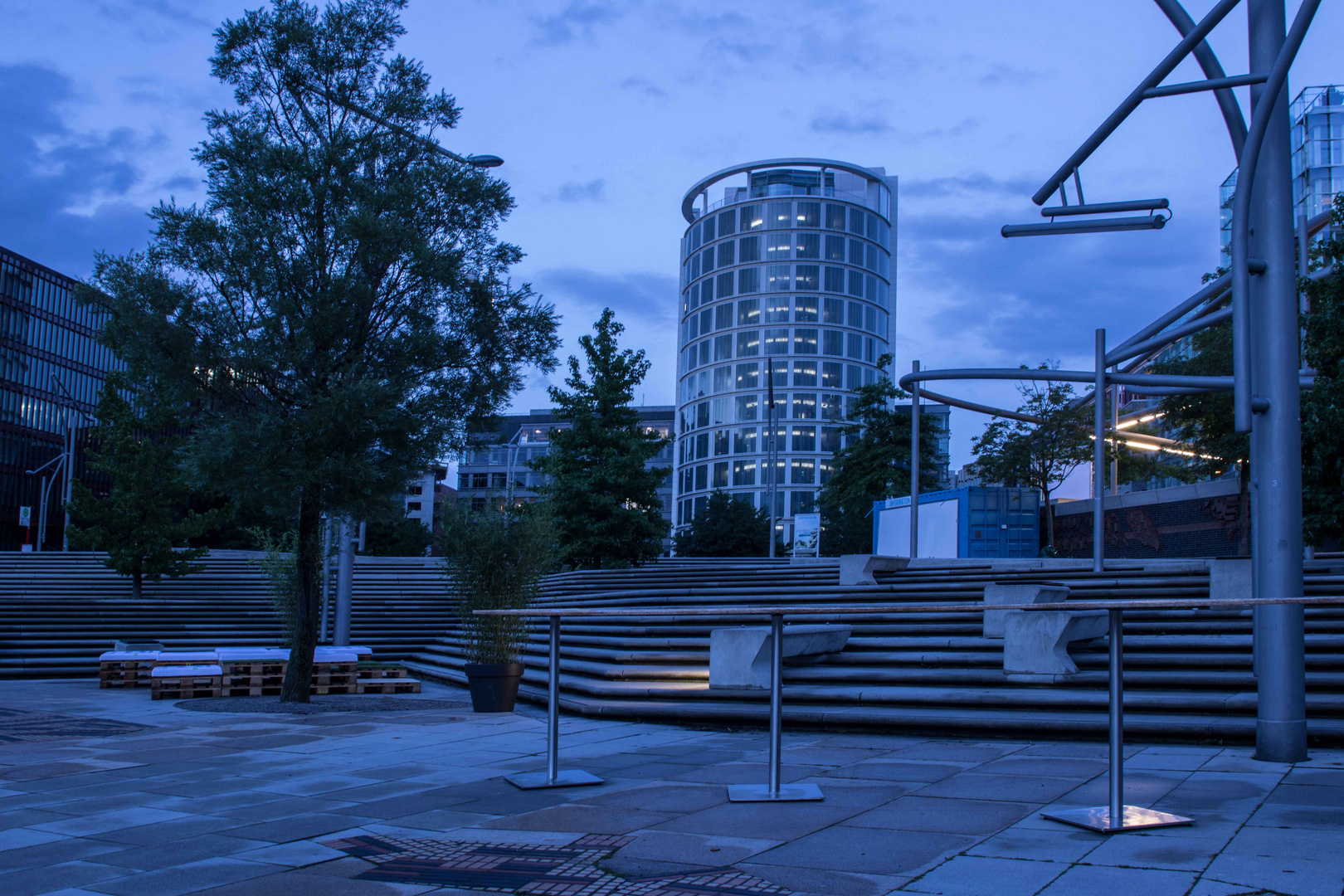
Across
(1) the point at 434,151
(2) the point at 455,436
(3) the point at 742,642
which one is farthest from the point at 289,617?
(3) the point at 742,642

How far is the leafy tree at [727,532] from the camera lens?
52312 mm

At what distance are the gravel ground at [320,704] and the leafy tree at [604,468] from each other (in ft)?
50.1

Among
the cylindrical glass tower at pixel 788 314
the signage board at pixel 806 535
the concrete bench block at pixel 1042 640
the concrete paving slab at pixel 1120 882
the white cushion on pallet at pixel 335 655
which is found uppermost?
the cylindrical glass tower at pixel 788 314

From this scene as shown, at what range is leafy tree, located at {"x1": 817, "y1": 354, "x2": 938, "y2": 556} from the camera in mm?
41156

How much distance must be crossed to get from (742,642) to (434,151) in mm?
9034

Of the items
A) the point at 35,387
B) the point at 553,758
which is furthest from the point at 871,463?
the point at 35,387

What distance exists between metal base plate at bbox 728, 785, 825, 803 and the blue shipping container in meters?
21.2

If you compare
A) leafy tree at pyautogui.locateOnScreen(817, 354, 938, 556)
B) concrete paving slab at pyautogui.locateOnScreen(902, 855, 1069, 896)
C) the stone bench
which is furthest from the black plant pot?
leafy tree at pyautogui.locateOnScreen(817, 354, 938, 556)

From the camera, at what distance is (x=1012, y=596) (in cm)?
1145

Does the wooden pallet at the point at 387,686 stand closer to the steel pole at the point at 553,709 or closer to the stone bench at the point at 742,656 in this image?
the stone bench at the point at 742,656

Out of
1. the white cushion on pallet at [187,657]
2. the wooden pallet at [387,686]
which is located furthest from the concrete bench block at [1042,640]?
the white cushion on pallet at [187,657]

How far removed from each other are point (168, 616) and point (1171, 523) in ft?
88.5

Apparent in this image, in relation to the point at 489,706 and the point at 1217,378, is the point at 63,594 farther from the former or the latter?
the point at 1217,378

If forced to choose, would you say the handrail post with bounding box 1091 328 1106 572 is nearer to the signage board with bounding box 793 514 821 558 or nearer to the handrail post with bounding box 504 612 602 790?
the handrail post with bounding box 504 612 602 790
